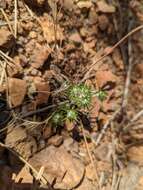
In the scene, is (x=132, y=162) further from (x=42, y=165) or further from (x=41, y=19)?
(x=41, y=19)

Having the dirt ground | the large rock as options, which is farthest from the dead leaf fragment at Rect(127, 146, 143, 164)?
the large rock

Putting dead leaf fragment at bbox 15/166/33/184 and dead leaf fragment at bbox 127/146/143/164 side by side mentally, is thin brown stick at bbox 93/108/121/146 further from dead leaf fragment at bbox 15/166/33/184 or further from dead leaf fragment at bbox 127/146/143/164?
dead leaf fragment at bbox 15/166/33/184

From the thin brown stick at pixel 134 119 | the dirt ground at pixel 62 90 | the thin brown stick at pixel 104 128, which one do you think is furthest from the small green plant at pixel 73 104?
the thin brown stick at pixel 134 119

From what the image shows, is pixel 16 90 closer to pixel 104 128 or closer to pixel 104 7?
pixel 104 128

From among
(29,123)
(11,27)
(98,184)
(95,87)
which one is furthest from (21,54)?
(98,184)

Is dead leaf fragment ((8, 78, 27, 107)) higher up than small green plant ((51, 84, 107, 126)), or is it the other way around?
dead leaf fragment ((8, 78, 27, 107))

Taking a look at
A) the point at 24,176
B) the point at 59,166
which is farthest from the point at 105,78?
the point at 24,176

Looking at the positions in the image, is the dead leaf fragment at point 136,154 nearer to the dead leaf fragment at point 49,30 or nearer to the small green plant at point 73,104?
the small green plant at point 73,104
